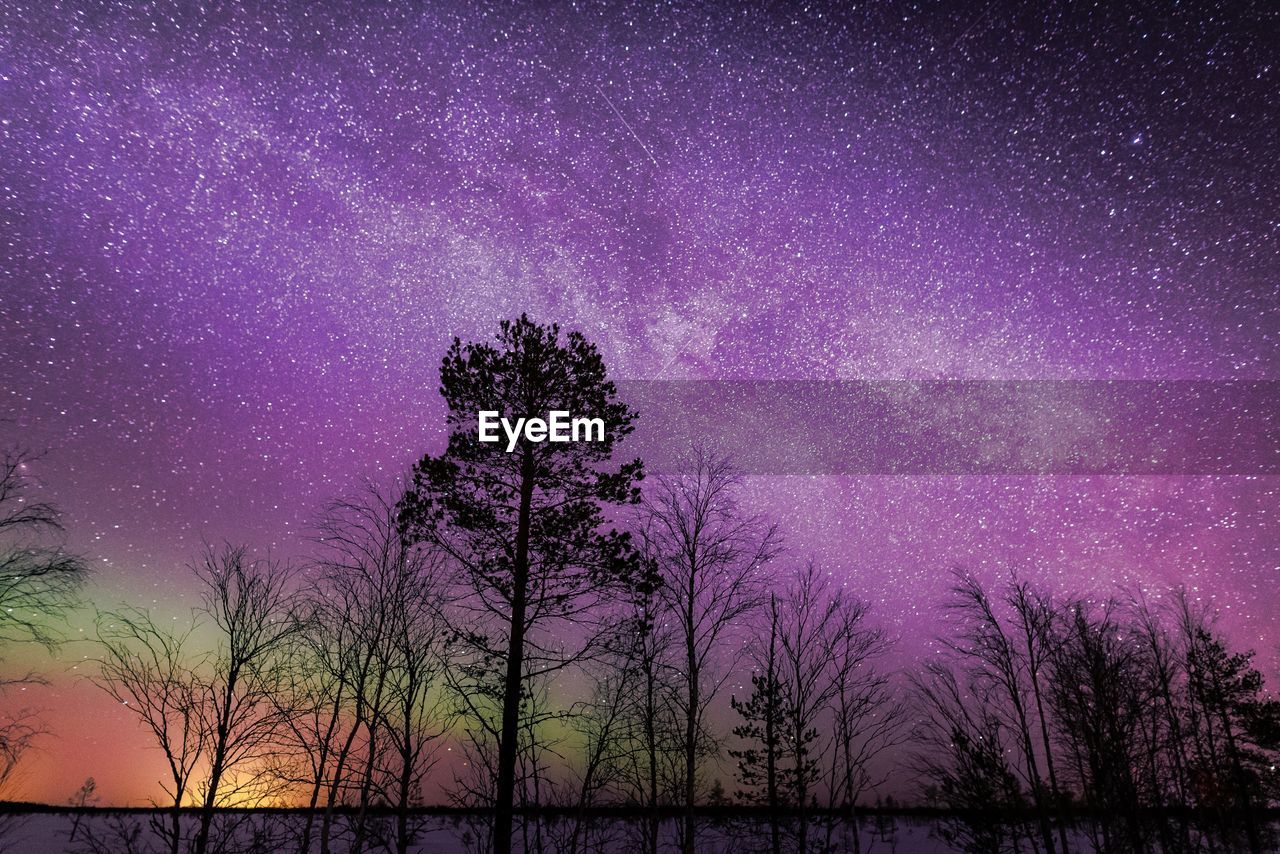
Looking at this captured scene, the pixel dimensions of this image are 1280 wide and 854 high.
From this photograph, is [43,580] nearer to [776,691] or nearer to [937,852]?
[776,691]

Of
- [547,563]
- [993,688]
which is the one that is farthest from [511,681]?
[993,688]

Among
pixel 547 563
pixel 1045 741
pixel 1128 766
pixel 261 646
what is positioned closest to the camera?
pixel 547 563

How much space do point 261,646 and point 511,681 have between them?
872 centimetres

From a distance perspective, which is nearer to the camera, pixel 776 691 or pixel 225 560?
pixel 225 560

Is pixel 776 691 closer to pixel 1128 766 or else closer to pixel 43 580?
pixel 1128 766

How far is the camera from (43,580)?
51.5 ft

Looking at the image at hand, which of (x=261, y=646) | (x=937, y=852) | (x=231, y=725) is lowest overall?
(x=937, y=852)

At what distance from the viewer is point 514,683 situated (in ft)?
40.8

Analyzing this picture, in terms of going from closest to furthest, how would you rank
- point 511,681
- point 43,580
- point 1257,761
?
point 511,681
point 43,580
point 1257,761

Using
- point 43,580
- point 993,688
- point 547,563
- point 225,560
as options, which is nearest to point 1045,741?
point 993,688

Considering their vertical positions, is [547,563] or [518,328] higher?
[518,328]

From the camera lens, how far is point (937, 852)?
61656 mm

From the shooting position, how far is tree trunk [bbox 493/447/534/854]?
1152 cm

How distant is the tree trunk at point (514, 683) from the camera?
11.5m
